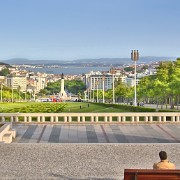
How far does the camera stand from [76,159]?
16.4 m

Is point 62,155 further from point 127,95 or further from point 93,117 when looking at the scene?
point 127,95

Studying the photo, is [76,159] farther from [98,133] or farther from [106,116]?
[106,116]

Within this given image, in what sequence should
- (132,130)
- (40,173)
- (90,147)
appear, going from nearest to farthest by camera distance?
(40,173) → (90,147) → (132,130)

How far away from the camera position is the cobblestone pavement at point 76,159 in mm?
14172

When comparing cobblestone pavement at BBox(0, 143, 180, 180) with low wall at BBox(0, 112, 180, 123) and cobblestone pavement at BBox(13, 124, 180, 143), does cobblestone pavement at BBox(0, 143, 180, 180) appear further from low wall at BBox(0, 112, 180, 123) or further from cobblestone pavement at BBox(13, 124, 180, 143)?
low wall at BBox(0, 112, 180, 123)

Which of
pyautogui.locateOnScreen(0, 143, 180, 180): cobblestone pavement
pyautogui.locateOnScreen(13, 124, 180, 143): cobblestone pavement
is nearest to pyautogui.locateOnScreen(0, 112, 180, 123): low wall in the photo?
pyautogui.locateOnScreen(13, 124, 180, 143): cobblestone pavement

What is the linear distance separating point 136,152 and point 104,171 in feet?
11.0

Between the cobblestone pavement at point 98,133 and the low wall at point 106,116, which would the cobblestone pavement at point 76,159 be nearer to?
the cobblestone pavement at point 98,133

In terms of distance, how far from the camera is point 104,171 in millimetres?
14461

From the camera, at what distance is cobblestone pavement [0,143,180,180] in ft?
46.5

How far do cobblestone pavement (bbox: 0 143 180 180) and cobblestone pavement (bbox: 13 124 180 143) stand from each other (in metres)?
3.82

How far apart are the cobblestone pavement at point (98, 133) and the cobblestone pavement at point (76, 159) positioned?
12.5ft

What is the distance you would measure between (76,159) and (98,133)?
8.68 meters

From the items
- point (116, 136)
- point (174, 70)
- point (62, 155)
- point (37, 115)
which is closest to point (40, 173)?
point (62, 155)
